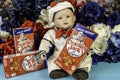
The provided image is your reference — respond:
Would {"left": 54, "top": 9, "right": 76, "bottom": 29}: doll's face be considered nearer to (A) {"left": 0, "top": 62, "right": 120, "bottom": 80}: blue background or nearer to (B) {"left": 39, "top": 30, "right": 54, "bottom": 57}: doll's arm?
(B) {"left": 39, "top": 30, "right": 54, "bottom": 57}: doll's arm

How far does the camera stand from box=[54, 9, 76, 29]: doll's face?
98 centimetres

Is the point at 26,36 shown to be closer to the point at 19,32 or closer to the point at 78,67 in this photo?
the point at 19,32

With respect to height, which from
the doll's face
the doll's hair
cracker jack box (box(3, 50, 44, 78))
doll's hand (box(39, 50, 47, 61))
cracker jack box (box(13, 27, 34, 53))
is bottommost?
cracker jack box (box(3, 50, 44, 78))

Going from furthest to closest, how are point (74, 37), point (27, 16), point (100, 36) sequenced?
1. point (27, 16)
2. point (100, 36)
3. point (74, 37)

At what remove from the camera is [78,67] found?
0.96 m

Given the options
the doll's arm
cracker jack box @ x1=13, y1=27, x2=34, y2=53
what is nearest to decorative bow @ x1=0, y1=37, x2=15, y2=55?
cracker jack box @ x1=13, y1=27, x2=34, y2=53

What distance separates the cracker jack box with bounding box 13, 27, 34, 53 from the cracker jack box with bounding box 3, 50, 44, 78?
0.04 meters

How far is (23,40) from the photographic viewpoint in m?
1.03

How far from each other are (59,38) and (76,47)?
92 mm

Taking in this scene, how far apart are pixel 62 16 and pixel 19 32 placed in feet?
0.59

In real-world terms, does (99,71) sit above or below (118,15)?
below

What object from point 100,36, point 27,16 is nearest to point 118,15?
point 100,36

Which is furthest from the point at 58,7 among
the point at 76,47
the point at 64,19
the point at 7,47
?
the point at 7,47

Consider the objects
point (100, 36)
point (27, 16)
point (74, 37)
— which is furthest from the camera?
point (27, 16)
